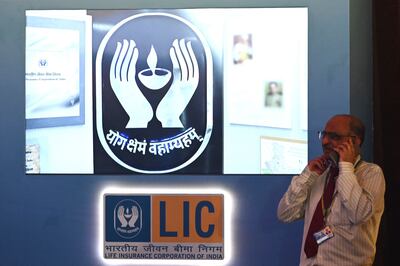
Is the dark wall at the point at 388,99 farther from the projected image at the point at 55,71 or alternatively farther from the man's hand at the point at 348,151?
the projected image at the point at 55,71

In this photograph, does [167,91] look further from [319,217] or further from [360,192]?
[360,192]

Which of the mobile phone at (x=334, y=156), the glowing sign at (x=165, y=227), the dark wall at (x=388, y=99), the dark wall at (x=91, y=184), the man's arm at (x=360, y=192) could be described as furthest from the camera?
the dark wall at (x=388, y=99)

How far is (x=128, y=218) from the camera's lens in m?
5.51

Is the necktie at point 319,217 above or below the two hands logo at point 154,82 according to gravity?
below

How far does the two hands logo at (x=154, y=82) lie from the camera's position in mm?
5516

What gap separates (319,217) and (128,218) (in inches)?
71.8

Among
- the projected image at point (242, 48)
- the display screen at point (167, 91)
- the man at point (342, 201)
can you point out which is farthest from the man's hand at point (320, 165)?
the projected image at point (242, 48)

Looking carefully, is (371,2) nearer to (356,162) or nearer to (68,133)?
(356,162)

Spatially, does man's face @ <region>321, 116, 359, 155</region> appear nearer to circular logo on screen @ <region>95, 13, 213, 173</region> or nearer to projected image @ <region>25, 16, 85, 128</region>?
circular logo on screen @ <region>95, 13, 213, 173</region>

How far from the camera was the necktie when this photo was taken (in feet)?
13.8

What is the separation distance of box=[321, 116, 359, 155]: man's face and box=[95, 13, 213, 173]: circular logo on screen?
1.42 m

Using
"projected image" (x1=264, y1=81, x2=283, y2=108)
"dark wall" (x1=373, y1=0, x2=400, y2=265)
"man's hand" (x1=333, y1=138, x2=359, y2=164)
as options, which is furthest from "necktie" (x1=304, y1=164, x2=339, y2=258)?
"dark wall" (x1=373, y1=0, x2=400, y2=265)

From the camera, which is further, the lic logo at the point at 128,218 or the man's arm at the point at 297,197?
the lic logo at the point at 128,218

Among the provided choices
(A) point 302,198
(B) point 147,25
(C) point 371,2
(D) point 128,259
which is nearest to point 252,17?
(B) point 147,25
